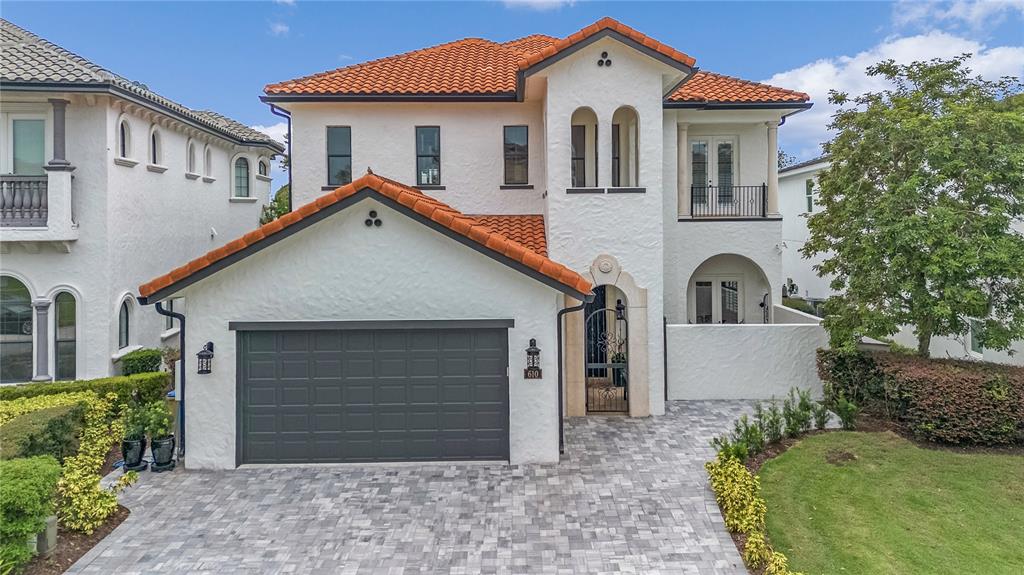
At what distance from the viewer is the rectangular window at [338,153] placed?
1697 centimetres

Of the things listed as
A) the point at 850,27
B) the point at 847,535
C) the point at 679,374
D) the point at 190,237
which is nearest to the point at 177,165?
the point at 190,237

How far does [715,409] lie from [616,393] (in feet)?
8.21

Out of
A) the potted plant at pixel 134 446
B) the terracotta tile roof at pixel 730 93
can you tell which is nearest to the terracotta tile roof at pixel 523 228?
the terracotta tile roof at pixel 730 93

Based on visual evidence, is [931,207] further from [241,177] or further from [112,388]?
[241,177]

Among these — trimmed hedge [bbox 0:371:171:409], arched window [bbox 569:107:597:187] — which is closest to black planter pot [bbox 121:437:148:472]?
trimmed hedge [bbox 0:371:171:409]

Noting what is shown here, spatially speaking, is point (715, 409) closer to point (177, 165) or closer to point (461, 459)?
point (461, 459)

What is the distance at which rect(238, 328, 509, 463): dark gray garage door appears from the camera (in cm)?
1128

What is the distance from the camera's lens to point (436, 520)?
9000mm

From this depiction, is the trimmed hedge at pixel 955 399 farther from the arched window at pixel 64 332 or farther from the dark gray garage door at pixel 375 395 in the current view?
the arched window at pixel 64 332

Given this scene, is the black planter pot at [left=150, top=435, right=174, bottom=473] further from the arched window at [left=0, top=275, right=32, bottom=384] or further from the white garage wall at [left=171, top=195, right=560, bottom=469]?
the arched window at [left=0, top=275, right=32, bottom=384]

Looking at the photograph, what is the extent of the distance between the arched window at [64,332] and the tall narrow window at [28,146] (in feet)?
11.1

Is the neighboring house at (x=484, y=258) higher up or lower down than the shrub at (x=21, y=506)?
higher up

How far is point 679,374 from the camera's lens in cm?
1542

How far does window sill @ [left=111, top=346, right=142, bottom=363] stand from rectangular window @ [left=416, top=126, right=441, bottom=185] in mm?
9327
